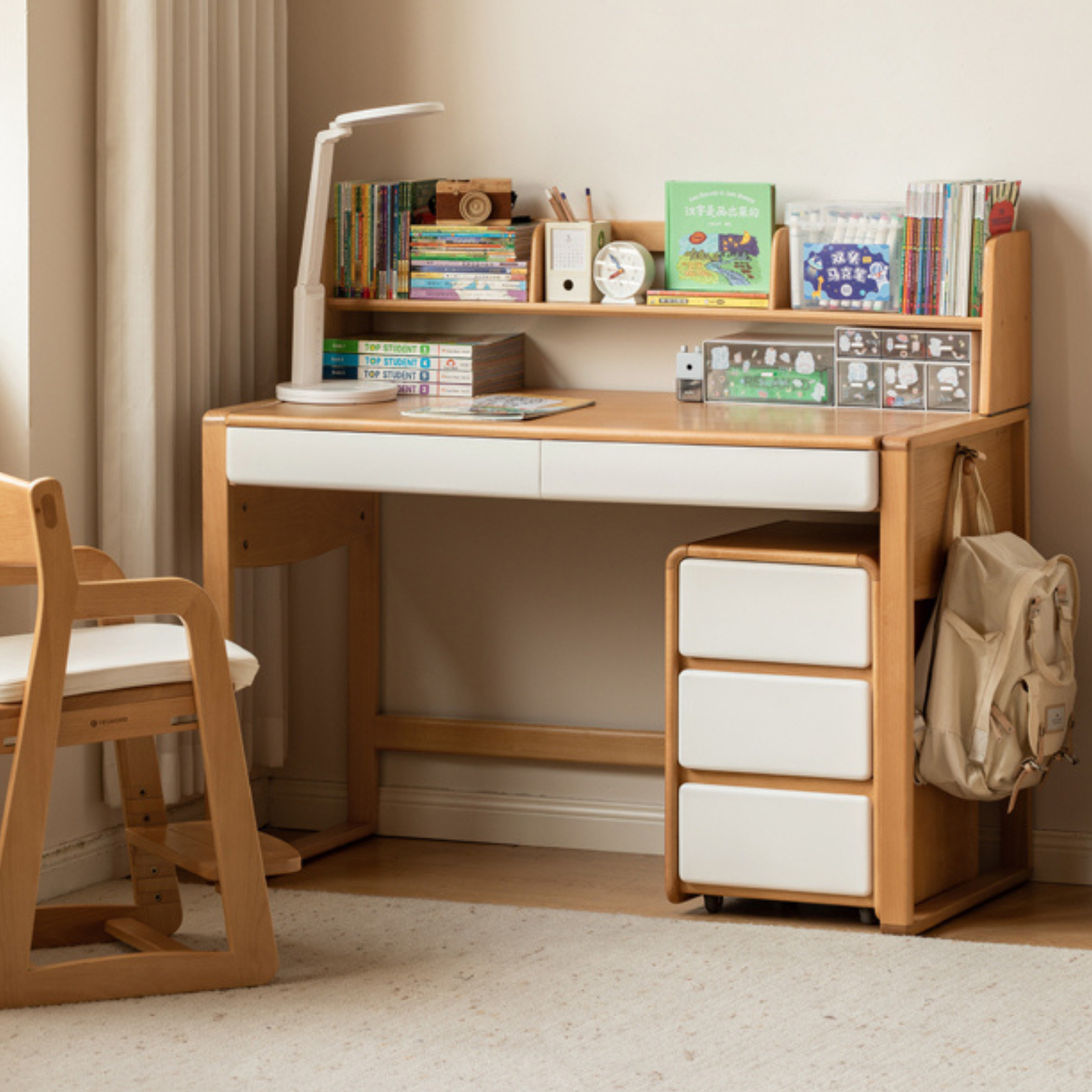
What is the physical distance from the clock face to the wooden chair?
98cm

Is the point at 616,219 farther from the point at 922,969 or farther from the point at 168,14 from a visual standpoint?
the point at 922,969

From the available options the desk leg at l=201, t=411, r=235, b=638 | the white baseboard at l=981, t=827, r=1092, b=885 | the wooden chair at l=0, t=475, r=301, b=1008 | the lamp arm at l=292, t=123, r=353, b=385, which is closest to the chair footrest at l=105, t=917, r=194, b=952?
the wooden chair at l=0, t=475, r=301, b=1008

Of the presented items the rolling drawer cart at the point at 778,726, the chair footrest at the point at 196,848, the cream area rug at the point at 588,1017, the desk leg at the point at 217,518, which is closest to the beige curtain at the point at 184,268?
the desk leg at the point at 217,518

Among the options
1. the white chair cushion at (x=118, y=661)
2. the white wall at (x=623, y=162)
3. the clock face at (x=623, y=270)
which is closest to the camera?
the white chair cushion at (x=118, y=661)

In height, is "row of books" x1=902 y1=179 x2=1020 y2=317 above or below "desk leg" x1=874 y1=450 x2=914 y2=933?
above

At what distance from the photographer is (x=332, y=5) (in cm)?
343

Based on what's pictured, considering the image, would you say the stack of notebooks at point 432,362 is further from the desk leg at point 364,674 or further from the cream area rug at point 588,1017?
the cream area rug at point 588,1017

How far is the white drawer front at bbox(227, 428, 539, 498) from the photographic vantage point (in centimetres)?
286

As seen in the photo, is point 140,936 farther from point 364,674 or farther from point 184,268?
point 184,268

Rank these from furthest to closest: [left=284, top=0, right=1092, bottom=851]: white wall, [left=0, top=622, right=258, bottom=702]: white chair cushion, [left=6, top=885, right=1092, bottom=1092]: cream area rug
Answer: [left=284, top=0, right=1092, bottom=851]: white wall < [left=0, top=622, right=258, bottom=702]: white chair cushion < [left=6, top=885, right=1092, bottom=1092]: cream area rug

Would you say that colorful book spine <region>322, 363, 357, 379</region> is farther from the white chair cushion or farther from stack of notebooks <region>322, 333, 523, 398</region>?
the white chair cushion

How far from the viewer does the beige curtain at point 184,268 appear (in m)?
3.00

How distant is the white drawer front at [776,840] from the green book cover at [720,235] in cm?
85

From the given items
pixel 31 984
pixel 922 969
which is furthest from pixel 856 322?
pixel 31 984
